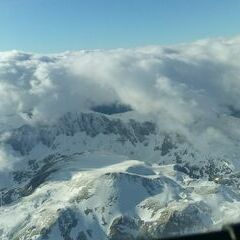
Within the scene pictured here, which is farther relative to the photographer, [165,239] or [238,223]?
[238,223]

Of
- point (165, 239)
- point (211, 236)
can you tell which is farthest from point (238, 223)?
point (165, 239)

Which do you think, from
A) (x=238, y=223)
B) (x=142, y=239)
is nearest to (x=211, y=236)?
(x=238, y=223)

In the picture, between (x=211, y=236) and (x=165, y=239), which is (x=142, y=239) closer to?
(x=165, y=239)

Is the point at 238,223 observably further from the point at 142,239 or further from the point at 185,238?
the point at 142,239

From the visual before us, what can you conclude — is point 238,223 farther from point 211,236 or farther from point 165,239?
point 165,239

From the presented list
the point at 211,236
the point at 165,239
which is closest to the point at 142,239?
the point at 165,239
